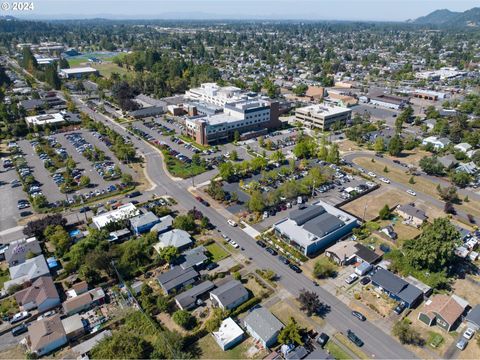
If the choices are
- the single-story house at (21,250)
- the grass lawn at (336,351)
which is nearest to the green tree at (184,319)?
the grass lawn at (336,351)

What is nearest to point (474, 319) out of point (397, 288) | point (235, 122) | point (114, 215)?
point (397, 288)

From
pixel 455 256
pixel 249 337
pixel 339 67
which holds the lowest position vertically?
pixel 249 337

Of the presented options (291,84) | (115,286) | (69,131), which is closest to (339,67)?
(291,84)

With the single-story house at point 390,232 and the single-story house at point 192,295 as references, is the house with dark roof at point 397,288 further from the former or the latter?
the single-story house at point 192,295

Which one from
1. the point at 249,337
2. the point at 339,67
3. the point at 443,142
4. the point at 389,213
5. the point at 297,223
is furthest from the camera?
the point at 339,67

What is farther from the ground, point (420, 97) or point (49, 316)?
point (420, 97)

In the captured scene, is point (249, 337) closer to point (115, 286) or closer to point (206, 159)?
point (115, 286)
